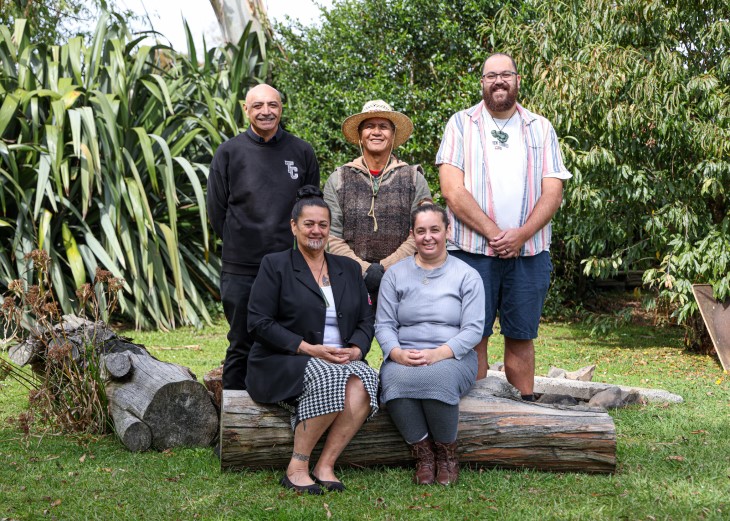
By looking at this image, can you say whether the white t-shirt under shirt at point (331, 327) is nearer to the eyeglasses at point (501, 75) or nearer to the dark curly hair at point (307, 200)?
the dark curly hair at point (307, 200)

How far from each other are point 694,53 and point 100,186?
18.4ft

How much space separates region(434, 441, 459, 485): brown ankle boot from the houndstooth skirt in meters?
0.36

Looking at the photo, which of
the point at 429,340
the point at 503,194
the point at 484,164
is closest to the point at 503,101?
the point at 484,164

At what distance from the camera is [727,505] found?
3480 mm

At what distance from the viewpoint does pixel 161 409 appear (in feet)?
14.7

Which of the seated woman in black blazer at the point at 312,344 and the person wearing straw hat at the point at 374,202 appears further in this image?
the person wearing straw hat at the point at 374,202

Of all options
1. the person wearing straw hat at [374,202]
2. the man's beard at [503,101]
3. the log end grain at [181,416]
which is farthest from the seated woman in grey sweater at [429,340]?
the log end grain at [181,416]

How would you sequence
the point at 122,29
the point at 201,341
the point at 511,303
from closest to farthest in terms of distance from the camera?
the point at 511,303 < the point at 201,341 < the point at 122,29

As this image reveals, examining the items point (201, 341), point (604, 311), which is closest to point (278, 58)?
point (201, 341)

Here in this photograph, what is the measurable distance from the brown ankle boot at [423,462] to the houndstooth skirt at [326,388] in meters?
0.27

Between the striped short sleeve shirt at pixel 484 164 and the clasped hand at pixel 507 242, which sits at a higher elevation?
the striped short sleeve shirt at pixel 484 164

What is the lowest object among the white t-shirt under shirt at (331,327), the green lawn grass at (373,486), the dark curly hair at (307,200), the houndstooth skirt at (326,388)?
the green lawn grass at (373,486)

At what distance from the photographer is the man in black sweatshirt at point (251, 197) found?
4551 millimetres

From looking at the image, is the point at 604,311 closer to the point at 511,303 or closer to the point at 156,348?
the point at 156,348
